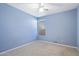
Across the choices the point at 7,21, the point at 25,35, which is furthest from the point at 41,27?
the point at 7,21

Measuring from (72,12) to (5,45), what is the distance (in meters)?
3.59

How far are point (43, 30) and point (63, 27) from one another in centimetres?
193

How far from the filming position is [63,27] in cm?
448

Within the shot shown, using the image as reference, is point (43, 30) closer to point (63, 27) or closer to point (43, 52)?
point (63, 27)

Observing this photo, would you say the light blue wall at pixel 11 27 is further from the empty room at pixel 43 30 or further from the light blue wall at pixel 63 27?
the light blue wall at pixel 63 27

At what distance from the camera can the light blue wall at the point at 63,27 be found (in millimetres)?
3969

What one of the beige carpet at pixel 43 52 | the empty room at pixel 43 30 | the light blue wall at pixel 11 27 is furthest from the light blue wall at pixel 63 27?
the light blue wall at pixel 11 27

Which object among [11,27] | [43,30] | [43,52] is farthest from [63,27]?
[11,27]

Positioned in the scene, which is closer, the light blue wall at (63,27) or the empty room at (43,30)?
the empty room at (43,30)

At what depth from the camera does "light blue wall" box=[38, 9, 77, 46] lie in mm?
3969

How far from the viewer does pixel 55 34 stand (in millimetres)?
4941

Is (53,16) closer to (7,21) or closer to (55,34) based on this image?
(55,34)

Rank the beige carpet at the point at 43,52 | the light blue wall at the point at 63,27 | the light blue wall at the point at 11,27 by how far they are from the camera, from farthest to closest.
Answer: the light blue wall at the point at 63,27, the light blue wall at the point at 11,27, the beige carpet at the point at 43,52

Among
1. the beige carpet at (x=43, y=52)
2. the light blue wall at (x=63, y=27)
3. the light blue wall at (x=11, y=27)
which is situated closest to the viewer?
the beige carpet at (x=43, y=52)
